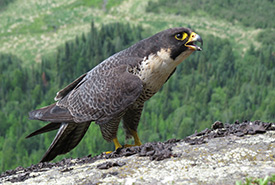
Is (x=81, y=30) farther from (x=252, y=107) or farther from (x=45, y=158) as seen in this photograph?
(x=45, y=158)

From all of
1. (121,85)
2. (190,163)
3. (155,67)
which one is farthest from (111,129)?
(190,163)

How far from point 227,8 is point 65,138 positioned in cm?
5730

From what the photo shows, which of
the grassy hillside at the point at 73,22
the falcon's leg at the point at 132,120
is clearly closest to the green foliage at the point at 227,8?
the grassy hillside at the point at 73,22

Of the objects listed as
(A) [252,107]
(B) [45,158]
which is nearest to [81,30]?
(A) [252,107]

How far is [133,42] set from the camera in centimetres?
5131

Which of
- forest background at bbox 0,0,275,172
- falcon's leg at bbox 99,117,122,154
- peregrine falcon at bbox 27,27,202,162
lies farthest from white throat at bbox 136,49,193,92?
forest background at bbox 0,0,275,172

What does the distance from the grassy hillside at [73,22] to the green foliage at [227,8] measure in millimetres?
665

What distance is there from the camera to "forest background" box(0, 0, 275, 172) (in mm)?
37188

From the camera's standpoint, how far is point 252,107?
41188mm

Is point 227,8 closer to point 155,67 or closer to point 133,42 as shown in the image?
point 133,42

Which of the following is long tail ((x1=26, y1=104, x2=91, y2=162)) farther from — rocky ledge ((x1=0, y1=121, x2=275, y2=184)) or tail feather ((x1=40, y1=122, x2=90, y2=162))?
rocky ledge ((x1=0, y1=121, x2=275, y2=184))

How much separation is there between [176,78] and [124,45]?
10.00 metres

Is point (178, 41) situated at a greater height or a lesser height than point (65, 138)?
greater

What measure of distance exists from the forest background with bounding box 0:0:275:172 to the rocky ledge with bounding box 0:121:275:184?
19.2 m
